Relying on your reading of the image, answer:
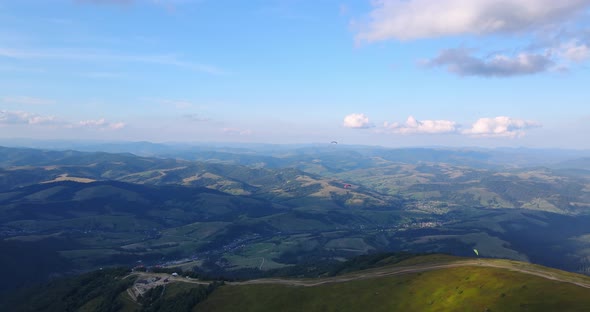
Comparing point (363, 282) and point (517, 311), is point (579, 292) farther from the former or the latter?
point (363, 282)

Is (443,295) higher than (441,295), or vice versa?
(443,295)

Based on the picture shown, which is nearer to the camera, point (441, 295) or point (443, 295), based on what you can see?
point (443, 295)

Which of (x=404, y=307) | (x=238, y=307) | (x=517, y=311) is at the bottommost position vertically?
(x=238, y=307)

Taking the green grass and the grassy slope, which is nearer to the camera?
the green grass

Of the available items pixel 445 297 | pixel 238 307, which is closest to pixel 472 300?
pixel 445 297

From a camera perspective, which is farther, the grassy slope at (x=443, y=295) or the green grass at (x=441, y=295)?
the grassy slope at (x=443, y=295)
